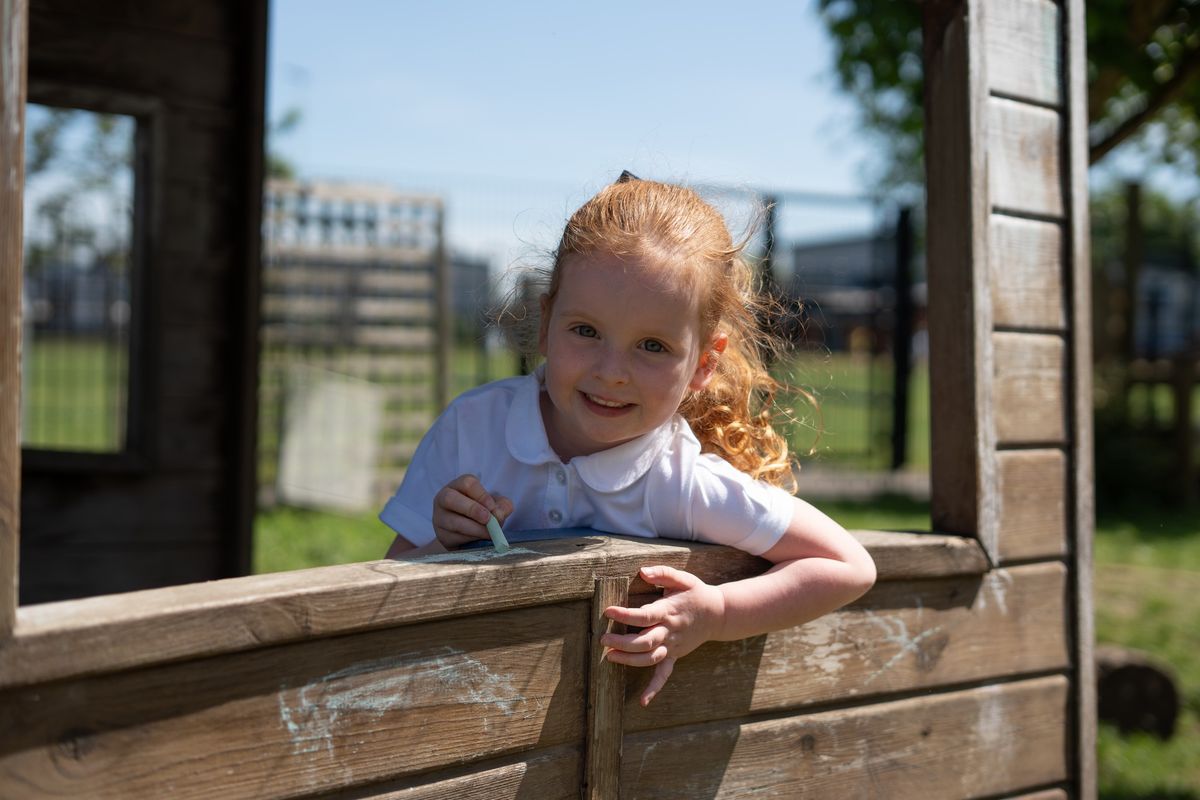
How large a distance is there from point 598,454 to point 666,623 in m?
0.36

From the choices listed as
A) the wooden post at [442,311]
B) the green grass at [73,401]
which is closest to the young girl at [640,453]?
the green grass at [73,401]

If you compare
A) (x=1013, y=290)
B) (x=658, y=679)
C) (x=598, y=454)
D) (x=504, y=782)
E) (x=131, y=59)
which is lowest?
(x=504, y=782)

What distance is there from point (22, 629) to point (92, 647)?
0.07 meters

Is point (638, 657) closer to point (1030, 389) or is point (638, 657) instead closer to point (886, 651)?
point (886, 651)

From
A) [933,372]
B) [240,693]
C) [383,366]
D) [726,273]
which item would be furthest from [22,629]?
[383,366]

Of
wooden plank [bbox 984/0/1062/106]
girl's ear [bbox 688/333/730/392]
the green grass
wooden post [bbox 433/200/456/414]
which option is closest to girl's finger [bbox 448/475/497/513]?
girl's ear [bbox 688/333/730/392]

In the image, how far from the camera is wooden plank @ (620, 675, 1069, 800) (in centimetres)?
196

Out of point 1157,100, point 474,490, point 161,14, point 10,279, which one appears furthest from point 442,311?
point 10,279

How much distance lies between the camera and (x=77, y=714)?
1289 millimetres

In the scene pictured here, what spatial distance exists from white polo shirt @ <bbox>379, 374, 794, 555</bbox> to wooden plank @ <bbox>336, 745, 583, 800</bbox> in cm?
43

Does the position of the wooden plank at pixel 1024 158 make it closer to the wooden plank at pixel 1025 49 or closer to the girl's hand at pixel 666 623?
the wooden plank at pixel 1025 49

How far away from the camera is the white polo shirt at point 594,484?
77.9 inches

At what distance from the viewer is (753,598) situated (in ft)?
6.23

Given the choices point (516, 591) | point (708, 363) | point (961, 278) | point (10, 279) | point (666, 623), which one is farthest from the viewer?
point (961, 278)
